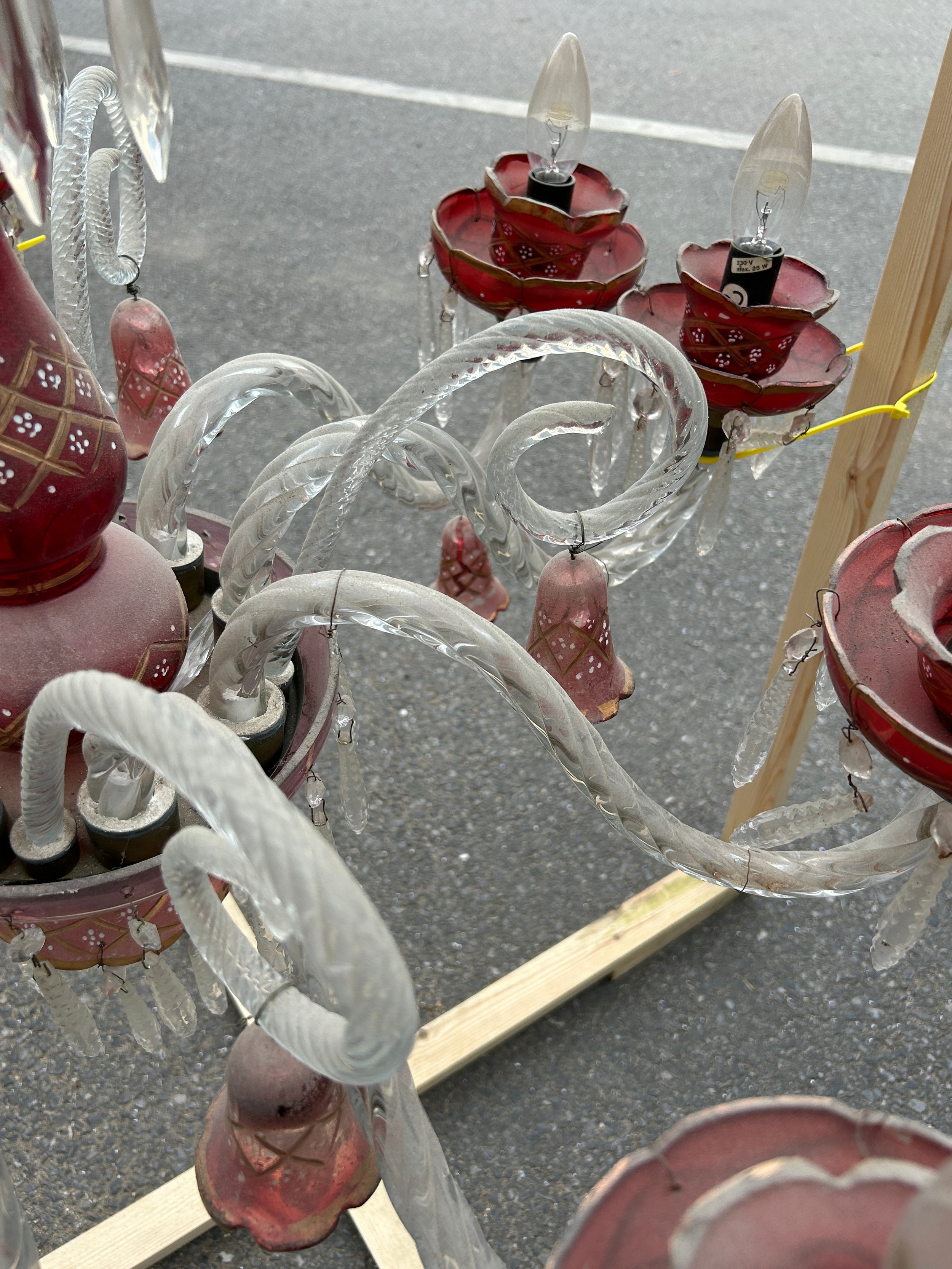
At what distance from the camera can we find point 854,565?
59 cm

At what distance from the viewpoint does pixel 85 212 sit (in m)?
0.75

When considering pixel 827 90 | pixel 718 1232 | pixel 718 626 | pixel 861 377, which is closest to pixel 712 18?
pixel 827 90

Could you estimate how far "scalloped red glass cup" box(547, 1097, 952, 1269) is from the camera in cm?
30

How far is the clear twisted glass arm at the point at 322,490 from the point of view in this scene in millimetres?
601

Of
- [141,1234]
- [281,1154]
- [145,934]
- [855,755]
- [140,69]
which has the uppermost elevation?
[140,69]

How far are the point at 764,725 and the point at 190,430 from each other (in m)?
0.39

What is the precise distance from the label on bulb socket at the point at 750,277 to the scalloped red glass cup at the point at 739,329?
1 centimetres

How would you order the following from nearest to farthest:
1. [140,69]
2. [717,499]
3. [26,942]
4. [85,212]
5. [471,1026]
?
[140,69]
[26,942]
[85,212]
[717,499]
[471,1026]

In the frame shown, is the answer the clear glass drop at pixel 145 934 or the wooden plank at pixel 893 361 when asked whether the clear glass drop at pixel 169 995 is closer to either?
the clear glass drop at pixel 145 934

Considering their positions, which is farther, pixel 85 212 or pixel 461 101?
pixel 461 101

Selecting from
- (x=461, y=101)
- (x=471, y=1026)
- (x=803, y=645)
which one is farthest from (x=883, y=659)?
(x=461, y=101)

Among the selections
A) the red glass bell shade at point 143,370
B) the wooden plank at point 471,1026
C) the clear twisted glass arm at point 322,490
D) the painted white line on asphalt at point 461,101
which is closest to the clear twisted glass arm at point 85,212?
the red glass bell shade at point 143,370

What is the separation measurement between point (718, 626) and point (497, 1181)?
44.6 inches

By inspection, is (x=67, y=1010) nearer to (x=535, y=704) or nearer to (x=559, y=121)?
(x=535, y=704)
